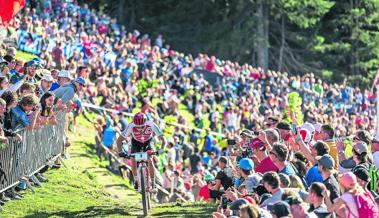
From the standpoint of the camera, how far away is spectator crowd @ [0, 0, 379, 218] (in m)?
13.1

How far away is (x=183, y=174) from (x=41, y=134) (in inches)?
379

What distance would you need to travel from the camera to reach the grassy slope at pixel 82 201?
56.4 feet

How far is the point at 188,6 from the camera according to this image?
2288 inches

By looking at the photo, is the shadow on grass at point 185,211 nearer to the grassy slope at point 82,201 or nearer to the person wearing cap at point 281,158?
the grassy slope at point 82,201

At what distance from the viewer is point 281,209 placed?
11.0 m

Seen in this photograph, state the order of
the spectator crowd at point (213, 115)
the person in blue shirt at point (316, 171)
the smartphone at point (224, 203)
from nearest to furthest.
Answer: the spectator crowd at point (213, 115)
the person in blue shirt at point (316, 171)
the smartphone at point (224, 203)

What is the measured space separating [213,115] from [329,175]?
2399 centimetres

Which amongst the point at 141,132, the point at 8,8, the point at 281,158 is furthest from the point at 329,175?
the point at 8,8

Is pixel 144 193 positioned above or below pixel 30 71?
below

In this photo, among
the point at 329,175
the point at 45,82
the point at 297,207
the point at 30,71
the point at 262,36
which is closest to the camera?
the point at 297,207

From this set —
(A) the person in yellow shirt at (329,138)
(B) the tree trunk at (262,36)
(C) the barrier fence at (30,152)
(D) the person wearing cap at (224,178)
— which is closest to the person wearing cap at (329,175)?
(A) the person in yellow shirt at (329,138)

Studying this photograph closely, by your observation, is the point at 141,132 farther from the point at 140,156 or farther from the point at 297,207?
the point at 297,207

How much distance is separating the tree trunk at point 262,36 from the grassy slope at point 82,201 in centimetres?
3236

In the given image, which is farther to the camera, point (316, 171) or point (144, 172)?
point (144, 172)
